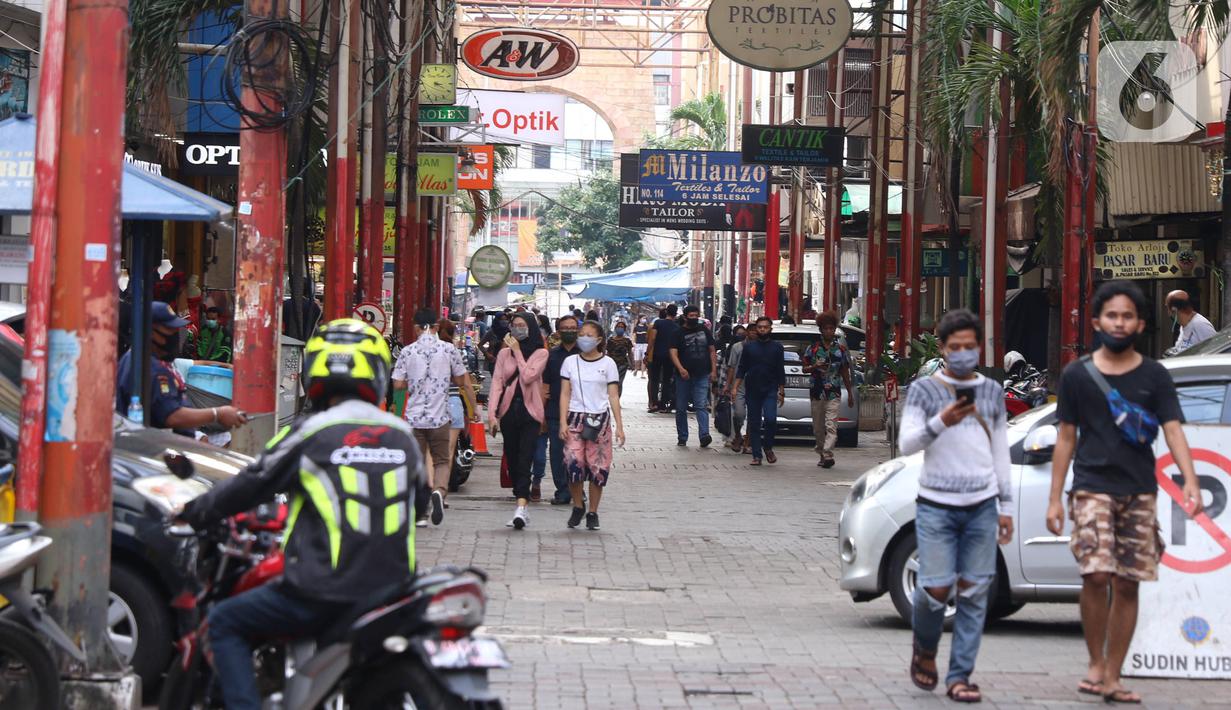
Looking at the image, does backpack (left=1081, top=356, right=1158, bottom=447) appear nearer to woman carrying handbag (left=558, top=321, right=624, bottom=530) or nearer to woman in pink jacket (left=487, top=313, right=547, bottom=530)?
woman carrying handbag (left=558, top=321, right=624, bottom=530)

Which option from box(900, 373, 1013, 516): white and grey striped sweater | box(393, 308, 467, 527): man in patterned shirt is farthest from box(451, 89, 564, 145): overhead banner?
box(900, 373, 1013, 516): white and grey striped sweater

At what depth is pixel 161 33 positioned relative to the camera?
16141mm

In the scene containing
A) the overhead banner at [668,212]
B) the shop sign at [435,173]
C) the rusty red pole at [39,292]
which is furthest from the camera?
the overhead banner at [668,212]

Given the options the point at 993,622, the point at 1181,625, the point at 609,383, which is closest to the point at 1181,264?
the point at 609,383

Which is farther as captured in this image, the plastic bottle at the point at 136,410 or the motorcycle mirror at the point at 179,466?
the plastic bottle at the point at 136,410

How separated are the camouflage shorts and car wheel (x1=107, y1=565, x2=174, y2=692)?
4012mm

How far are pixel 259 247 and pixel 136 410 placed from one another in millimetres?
1965

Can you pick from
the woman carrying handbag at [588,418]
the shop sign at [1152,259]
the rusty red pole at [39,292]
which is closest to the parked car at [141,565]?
the rusty red pole at [39,292]

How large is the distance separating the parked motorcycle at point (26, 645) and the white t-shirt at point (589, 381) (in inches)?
306

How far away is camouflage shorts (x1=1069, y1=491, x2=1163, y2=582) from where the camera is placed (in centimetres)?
723

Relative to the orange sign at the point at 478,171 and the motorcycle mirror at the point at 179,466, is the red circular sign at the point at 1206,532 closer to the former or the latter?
the motorcycle mirror at the point at 179,466

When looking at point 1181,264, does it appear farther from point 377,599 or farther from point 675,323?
point 377,599

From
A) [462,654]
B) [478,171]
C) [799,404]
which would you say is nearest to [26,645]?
[462,654]

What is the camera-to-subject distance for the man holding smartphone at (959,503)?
7344 millimetres
